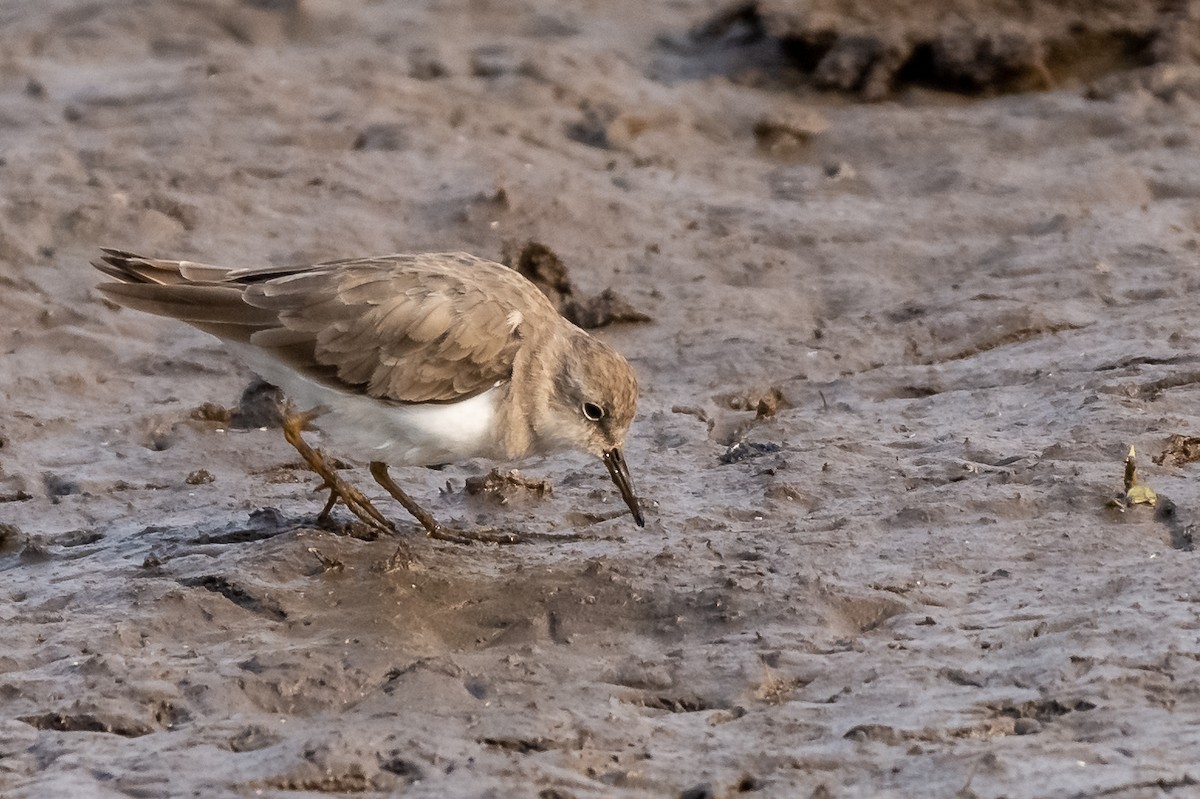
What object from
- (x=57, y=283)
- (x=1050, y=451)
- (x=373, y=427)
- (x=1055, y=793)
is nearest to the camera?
(x=1055, y=793)

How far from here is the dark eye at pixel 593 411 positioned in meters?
7.14

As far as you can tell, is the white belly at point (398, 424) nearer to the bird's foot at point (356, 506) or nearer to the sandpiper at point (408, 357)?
the sandpiper at point (408, 357)

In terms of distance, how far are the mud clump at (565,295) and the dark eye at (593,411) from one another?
210 centimetres

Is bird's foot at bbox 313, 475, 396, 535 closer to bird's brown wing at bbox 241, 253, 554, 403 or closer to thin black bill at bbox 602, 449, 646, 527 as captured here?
bird's brown wing at bbox 241, 253, 554, 403

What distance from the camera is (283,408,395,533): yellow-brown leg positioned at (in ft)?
23.1

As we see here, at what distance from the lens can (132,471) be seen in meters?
7.73

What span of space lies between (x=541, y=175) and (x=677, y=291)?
157 centimetres

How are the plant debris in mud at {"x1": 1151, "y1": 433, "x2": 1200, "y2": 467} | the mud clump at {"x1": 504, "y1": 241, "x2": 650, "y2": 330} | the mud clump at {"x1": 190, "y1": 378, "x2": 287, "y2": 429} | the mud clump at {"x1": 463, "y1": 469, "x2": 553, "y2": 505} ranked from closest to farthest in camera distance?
the plant debris in mud at {"x1": 1151, "y1": 433, "x2": 1200, "y2": 467} → the mud clump at {"x1": 463, "y1": 469, "x2": 553, "y2": 505} → the mud clump at {"x1": 190, "y1": 378, "x2": 287, "y2": 429} → the mud clump at {"x1": 504, "y1": 241, "x2": 650, "y2": 330}

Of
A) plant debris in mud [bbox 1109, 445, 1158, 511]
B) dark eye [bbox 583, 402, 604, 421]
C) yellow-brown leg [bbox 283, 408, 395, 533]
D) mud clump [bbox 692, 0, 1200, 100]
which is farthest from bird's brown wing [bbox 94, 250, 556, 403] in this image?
mud clump [bbox 692, 0, 1200, 100]

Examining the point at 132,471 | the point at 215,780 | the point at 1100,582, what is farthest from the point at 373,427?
the point at 1100,582

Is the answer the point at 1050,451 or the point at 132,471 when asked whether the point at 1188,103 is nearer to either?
the point at 1050,451

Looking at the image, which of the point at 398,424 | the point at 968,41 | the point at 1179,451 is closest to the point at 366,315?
the point at 398,424

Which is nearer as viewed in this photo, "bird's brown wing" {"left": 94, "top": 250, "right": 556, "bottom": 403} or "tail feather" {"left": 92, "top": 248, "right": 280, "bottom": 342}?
"bird's brown wing" {"left": 94, "top": 250, "right": 556, "bottom": 403}

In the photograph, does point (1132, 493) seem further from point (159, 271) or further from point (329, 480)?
point (159, 271)
